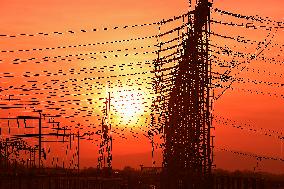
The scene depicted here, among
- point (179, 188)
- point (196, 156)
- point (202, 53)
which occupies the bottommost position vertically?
point (179, 188)

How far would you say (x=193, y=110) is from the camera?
18.6 metres

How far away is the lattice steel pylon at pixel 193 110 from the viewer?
56.4 ft

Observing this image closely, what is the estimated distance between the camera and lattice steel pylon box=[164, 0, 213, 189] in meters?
17.2

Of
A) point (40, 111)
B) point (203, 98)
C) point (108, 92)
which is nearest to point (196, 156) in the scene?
point (203, 98)

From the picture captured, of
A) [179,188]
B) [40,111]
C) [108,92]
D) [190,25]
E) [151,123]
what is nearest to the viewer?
[190,25]

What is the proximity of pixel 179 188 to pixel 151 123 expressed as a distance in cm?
1143

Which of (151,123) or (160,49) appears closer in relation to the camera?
(160,49)

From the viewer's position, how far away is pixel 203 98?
17.4m

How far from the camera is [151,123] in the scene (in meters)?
31.1

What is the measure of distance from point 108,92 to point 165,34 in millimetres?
19546

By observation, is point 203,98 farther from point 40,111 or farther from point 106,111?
point 106,111

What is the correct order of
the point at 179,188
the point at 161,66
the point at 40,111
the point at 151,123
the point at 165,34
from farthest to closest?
the point at 40,111, the point at 151,123, the point at 161,66, the point at 165,34, the point at 179,188

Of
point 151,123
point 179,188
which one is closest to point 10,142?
point 151,123

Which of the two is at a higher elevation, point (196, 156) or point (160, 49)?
point (160, 49)
